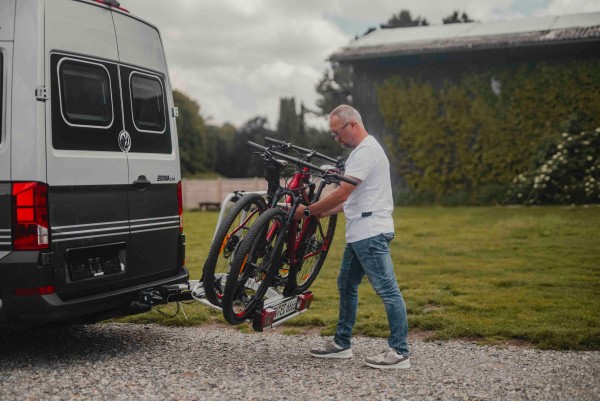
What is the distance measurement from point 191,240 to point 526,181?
1071cm

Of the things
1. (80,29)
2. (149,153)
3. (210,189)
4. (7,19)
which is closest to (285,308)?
(149,153)

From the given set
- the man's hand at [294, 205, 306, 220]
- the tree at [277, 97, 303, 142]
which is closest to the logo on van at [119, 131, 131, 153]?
the man's hand at [294, 205, 306, 220]

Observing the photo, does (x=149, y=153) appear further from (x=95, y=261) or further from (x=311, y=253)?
(x=311, y=253)

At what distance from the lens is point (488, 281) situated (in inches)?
376

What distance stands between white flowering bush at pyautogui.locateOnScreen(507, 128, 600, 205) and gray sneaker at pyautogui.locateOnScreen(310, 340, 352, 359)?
1522 centimetres

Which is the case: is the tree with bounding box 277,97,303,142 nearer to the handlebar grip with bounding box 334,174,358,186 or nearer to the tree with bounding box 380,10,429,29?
the tree with bounding box 380,10,429,29

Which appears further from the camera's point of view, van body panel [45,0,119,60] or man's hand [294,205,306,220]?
man's hand [294,205,306,220]

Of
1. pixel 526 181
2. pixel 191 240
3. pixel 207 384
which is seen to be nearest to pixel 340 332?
pixel 207 384

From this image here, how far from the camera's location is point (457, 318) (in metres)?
7.19

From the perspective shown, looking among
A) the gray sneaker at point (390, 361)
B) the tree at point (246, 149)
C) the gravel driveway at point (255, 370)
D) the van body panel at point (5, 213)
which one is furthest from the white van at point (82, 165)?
the tree at point (246, 149)

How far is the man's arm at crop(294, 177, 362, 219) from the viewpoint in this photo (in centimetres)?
539

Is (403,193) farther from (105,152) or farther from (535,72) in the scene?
(105,152)

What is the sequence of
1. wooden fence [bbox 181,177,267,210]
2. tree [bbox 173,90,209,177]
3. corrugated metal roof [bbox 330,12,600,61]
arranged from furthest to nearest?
1. tree [bbox 173,90,209,177]
2. wooden fence [bbox 181,177,267,210]
3. corrugated metal roof [bbox 330,12,600,61]

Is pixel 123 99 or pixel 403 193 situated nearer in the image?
pixel 123 99
